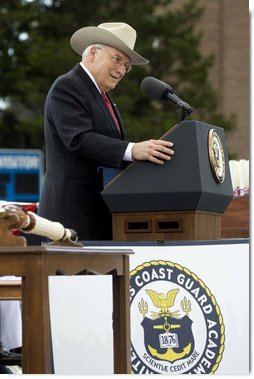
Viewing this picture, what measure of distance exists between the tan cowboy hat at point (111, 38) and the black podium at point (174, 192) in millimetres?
547

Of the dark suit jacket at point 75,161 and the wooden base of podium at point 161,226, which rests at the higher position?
the dark suit jacket at point 75,161

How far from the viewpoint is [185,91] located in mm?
30578

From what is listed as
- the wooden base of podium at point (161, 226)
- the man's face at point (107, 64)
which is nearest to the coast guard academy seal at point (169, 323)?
the wooden base of podium at point (161, 226)

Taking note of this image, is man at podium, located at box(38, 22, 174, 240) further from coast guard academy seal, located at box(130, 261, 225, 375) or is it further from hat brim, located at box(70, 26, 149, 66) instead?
coast guard academy seal, located at box(130, 261, 225, 375)

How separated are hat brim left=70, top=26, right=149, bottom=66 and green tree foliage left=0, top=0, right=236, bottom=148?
21763 mm

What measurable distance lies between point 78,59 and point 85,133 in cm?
2230

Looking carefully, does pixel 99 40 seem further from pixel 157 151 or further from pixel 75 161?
pixel 157 151

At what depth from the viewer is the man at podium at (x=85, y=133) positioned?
5500 mm

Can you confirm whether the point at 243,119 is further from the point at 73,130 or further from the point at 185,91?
the point at 73,130

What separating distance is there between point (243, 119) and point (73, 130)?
31.5 meters

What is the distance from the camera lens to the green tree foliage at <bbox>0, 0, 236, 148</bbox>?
28.2 metres

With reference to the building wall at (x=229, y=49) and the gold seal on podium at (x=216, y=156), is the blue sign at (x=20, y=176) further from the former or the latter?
the building wall at (x=229, y=49)

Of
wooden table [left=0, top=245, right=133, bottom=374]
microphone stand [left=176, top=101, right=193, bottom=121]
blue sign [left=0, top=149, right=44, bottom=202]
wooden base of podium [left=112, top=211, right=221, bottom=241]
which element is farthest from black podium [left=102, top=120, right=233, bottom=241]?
blue sign [left=0, top=149, right=44, bottom=202]

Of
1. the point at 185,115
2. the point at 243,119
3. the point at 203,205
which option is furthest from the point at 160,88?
the point at 243,119
